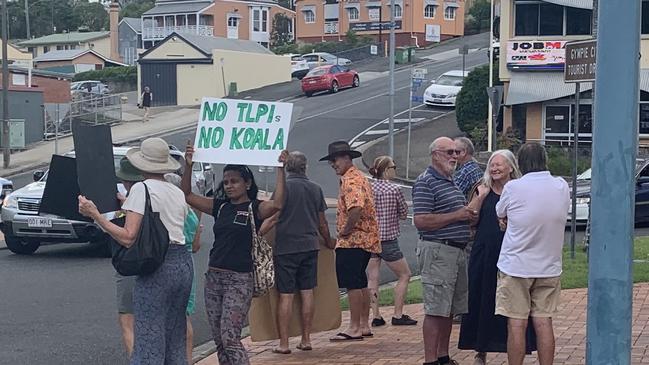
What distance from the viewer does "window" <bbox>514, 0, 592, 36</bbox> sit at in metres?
35.8

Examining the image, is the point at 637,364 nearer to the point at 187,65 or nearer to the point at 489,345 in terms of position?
the point at 489,345

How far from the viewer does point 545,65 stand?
3631 centimetres

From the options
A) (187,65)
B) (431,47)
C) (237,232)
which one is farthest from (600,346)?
(431,47)

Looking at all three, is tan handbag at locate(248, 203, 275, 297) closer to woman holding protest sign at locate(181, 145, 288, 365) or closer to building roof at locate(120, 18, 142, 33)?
woman holding protest sign at locate(181, 145, 288, 365)

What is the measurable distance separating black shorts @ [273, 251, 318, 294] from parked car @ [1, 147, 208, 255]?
641 centimetres

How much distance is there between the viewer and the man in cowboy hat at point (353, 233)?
30.4 feet

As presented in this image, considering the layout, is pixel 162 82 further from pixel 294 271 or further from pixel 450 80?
pixel 294 271

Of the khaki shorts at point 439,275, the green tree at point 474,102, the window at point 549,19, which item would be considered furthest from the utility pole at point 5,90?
the khaki shorts at point 439,275

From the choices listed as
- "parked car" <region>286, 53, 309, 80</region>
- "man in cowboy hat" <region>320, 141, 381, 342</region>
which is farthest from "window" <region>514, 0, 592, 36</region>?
"man in cowboy hat" <region>320, 141, 381, 342</region>

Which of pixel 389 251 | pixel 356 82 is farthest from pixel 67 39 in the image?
pixel 389 251

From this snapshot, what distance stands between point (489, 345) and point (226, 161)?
2394 mm

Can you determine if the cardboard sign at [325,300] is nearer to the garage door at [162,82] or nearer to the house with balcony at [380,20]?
the garage door at [162,82]

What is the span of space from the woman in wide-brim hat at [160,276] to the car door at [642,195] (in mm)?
16021

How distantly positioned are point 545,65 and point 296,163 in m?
28.8
